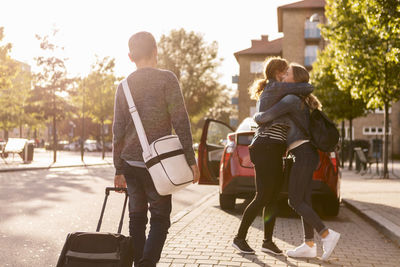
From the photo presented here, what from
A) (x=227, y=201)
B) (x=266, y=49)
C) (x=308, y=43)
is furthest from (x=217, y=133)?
(x=266, y=49)

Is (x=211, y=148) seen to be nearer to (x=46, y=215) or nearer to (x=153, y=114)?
(x=46, y=215)

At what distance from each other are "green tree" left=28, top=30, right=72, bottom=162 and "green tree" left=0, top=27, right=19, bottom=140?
1.64 meters

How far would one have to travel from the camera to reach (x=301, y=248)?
530 cm

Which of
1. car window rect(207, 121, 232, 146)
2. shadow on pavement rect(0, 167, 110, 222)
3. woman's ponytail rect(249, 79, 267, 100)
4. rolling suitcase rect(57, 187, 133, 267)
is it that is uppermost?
woman's ponytail rect(249, 79, 267, 100)

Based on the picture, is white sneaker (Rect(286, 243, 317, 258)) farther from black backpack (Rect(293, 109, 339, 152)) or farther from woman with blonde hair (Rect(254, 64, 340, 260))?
black backpack (Rect(293, 109, 339, 152))

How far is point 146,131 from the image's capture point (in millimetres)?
3588

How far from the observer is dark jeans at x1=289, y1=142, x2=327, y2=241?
5148 mm

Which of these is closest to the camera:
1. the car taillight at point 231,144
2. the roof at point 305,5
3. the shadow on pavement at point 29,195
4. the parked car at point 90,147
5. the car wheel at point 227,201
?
the car taillight at point 231,144

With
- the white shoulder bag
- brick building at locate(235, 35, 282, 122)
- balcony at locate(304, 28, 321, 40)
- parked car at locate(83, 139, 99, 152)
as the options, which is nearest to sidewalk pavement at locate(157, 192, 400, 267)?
the white shoulder bag

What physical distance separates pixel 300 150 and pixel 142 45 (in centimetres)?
213

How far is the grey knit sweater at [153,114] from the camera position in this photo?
11.7 ft

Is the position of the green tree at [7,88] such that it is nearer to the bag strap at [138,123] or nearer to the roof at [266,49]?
the bag strap at [138,123]

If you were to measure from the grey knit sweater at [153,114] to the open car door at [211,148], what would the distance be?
499 cm

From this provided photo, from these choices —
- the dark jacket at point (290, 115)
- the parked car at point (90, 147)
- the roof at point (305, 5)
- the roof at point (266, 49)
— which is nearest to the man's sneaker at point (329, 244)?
the dark jacket at point (290, 115)
